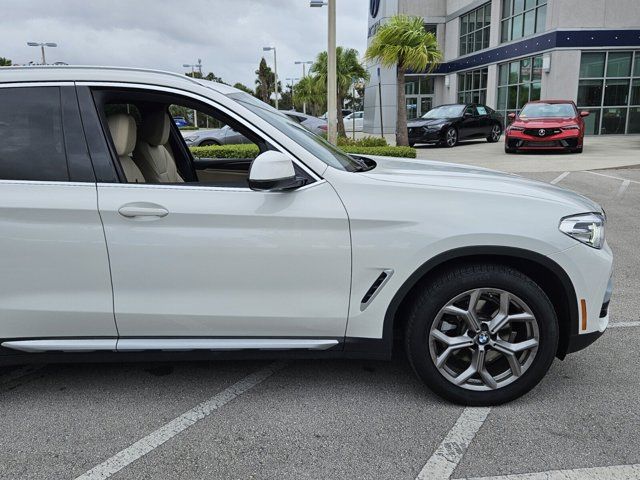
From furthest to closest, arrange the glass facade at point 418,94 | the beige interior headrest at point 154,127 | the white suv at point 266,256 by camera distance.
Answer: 1. the glass facade at point 418,94
2. the beige interior headrest at point 154,127
3. the white suv at point 266,256

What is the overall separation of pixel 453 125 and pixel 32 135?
18.4 metres

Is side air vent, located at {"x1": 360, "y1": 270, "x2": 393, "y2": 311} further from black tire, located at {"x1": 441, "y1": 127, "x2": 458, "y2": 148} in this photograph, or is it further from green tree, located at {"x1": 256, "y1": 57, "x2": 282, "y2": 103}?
green tree, located at {"x1": 256, "y1": 57, "x2": 282, "y2": 103}

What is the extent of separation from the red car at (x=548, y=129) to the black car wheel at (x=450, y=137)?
337 centimetres

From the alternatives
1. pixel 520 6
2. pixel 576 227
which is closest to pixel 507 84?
pixel 520 6

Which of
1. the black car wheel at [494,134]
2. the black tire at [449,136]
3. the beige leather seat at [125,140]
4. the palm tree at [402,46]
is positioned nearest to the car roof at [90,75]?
the beige leather seat at [125,140]

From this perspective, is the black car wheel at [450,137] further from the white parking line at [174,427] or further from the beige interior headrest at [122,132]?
the beige interior headrest at [122,132]

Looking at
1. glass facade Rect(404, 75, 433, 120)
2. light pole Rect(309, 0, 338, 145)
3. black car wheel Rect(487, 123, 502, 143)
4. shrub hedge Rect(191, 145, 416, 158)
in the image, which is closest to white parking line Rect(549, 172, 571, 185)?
shrub hedge Rect(191, 145, 416, 158)

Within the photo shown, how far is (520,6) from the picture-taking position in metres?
23.9

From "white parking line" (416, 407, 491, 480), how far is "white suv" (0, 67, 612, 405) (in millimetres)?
85

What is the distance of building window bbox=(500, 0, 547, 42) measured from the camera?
22266 millimetres

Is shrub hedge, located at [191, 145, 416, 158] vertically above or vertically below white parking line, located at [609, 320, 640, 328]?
above

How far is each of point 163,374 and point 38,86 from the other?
5.88 feet

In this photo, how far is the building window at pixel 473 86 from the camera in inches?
1084

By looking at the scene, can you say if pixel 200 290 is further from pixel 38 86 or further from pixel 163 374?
pixel 38 86
